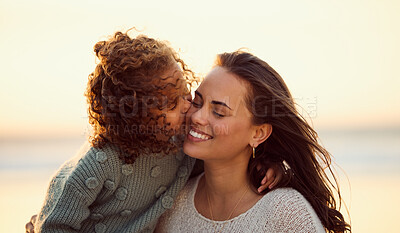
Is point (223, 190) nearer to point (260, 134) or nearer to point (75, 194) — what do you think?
point (260, 134)

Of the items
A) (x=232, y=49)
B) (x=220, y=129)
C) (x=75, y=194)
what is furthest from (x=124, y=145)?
(x=232, y=49)

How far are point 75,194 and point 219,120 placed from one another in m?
1.02

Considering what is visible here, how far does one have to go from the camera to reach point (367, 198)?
256 inches

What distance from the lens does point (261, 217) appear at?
2.86 m

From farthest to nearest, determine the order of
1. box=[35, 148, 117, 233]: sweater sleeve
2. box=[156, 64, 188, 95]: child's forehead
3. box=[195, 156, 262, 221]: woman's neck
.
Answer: box=[195, 156, 262, 221]: woman's neck → box=[156, 64, 188, 95]: child's forehead → box=[35, 148, 117, 233]: sweater sleeve

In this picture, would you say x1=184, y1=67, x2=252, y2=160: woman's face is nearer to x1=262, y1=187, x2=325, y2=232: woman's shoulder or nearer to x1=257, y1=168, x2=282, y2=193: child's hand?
x1=257, y1=168, x2=282, y2=193: child's hand

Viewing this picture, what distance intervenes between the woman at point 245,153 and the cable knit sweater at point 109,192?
0.71 ft

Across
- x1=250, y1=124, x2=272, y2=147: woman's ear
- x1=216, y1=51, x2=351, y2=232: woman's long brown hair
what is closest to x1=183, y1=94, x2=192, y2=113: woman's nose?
x1=216, y1=51, x2=351, y2=232: woman's long brown hair

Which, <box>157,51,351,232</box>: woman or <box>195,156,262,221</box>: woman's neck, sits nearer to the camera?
<box>157,51,351,232</box>: woman

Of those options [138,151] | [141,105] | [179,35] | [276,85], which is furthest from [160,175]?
[179,35]

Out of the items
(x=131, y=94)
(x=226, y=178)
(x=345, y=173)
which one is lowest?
(x=345, y=173)

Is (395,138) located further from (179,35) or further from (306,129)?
(306,129)

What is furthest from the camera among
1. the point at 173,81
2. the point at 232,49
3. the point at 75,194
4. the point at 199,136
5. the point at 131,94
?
the point at 232,49

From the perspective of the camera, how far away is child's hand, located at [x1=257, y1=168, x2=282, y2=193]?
9.98ft
